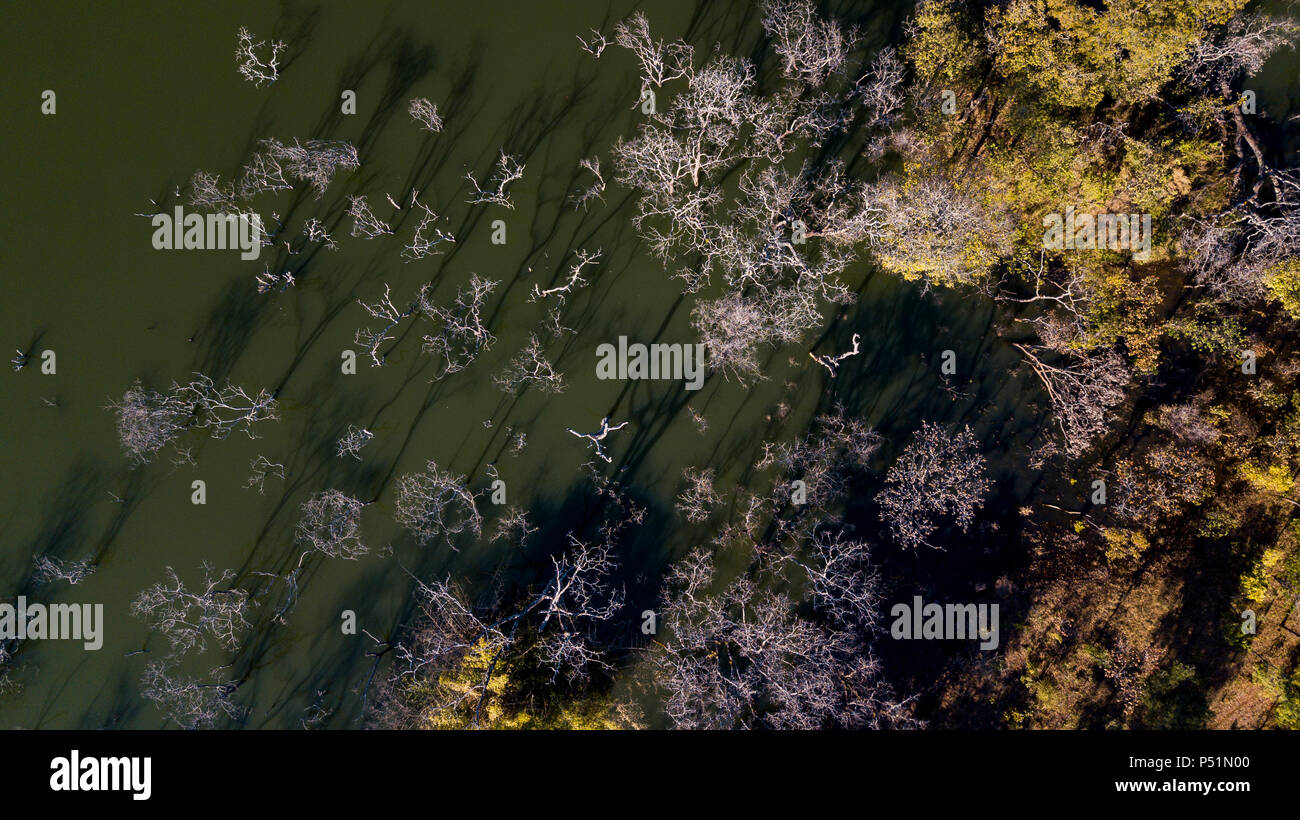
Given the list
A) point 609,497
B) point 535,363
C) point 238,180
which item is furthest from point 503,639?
point 238,180

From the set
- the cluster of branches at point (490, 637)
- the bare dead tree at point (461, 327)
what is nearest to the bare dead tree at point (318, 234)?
the bare dead tree at point (461, 327)

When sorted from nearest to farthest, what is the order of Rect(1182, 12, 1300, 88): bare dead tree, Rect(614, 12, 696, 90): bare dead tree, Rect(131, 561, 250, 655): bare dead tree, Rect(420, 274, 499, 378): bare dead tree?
Rect(1182, 12, 1300, 88): bare dead tree
Rect(614, 12, 696, 90): bare dead tree
Rect(420, 274, 499, 378): bare dead tree
Rect(131, 561, 250, 655): bare dead tree

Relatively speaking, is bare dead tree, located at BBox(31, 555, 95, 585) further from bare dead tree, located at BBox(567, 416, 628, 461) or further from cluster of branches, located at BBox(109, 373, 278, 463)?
bare dead tree, located at BBox(567, 416, 628, 461)

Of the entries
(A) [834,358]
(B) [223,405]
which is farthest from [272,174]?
(A) [834,358]

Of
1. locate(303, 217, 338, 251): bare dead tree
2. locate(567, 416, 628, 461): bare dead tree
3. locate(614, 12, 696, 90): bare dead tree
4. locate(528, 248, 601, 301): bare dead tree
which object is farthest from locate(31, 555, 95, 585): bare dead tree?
locate(614, 12, 696, 90): bare dead tree

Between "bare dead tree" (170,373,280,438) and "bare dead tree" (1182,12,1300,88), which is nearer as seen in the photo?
"bare dead tree" (1182,12,1300,88)

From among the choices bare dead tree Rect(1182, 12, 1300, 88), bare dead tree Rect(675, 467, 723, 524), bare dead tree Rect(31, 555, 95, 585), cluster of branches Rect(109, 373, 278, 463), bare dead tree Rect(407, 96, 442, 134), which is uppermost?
bare dead tree Rect(1182, 12, 1300, 88)

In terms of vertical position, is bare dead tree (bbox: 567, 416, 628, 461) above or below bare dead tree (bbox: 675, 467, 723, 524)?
above

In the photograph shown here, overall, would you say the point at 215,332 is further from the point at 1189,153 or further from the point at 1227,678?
the point at 1227,678
